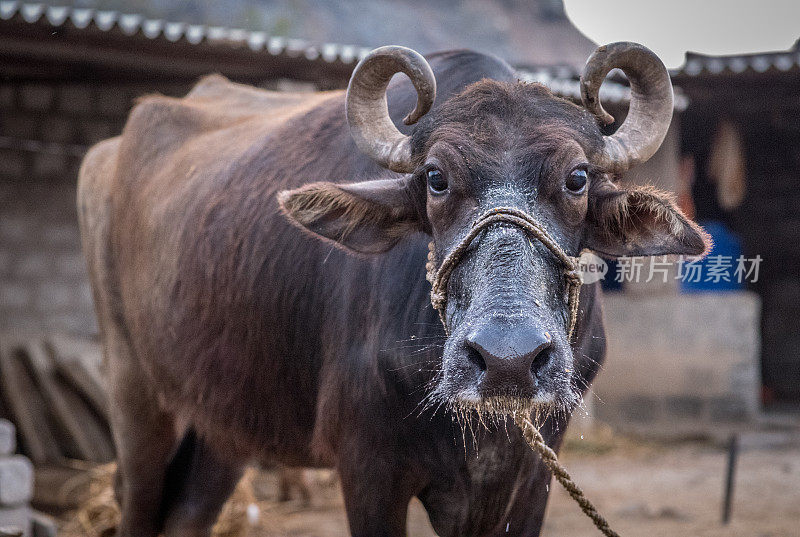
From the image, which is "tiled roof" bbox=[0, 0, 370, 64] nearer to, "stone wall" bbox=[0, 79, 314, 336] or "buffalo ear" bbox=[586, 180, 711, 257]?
"stone wall" bbox=[0, 79, 314, 336]

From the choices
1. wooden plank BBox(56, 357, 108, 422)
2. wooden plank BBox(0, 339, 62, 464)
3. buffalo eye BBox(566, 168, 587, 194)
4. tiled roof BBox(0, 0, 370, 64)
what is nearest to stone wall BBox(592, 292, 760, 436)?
tiled roof BBox(0, 0, 370, 64)

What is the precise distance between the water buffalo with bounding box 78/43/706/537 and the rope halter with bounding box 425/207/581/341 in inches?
0.6

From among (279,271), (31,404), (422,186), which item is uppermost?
(422,186)

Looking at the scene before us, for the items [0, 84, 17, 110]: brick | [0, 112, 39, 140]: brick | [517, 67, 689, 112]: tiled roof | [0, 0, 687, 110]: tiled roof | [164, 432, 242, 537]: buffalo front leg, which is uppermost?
[517, 67, 689, 112]: tiled roof

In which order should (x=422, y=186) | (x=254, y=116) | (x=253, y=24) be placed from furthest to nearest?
(x=253, y=24)
(x=254, y=116)
(x=422, y=186)

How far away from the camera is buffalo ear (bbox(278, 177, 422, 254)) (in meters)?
2.38

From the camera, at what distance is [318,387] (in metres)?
2.80

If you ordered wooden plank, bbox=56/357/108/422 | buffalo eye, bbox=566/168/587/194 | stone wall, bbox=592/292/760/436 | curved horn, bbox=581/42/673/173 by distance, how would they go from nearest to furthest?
buffalo eye, bbox=566/168/587/194, curved horn, bbox=581/42/673/173, wooden plank, bbox=56/357/108/422, stone wall, bbox=592/292/760/436

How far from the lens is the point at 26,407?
6395mm

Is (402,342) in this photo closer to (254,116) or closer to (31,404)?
(254,116)

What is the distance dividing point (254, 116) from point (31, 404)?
3744 mm

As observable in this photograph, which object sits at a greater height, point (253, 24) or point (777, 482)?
point (253, 24)

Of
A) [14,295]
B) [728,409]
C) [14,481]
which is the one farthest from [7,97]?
[728,409]

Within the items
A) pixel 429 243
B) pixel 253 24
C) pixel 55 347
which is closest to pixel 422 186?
pixel 429 243
